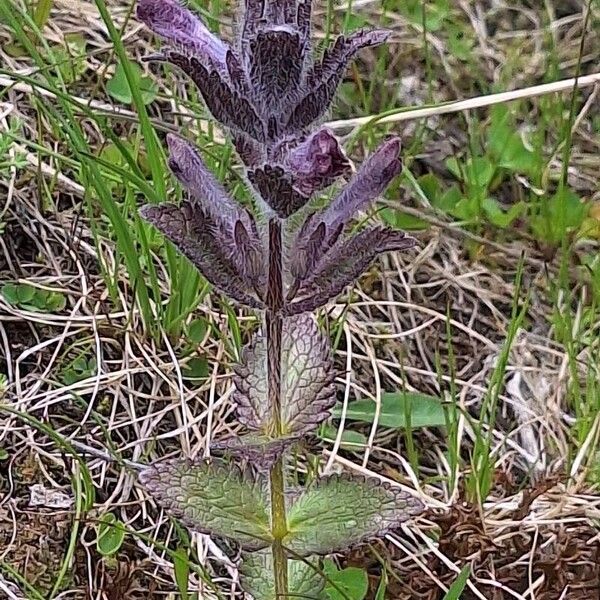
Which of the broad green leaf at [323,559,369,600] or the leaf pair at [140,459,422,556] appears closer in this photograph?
the leaf pair at [140,459,422,556]

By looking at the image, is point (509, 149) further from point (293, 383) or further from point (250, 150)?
point (250, 150)

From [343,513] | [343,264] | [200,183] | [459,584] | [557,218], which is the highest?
[200,183]

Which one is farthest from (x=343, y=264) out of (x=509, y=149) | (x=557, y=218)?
A: (x=509, y=149)

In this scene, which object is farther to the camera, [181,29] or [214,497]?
[214,497]

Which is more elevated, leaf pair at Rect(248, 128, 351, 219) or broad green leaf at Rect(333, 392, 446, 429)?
leaf pair at Rect(248, 128, 351, 219)

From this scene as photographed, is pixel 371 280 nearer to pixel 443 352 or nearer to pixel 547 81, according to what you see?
pixel 443 352

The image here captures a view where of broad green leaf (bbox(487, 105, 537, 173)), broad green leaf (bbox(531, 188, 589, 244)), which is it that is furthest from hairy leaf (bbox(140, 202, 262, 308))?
broad green leaf (bbox(487, 105, 537, 173))

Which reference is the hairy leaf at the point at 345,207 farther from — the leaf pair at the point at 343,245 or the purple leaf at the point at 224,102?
the purple leaf at the point at 224,102

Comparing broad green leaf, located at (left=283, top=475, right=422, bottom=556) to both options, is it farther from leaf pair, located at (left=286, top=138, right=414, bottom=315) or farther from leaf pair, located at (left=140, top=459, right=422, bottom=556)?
leaf pair, located at (left=286, top=138, right=414, bottom=315)
